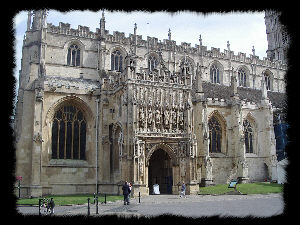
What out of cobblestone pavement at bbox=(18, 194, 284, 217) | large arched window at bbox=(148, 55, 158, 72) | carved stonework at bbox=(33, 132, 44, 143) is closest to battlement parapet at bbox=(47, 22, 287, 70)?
large arched window at bbox=(148, 55, 158, 72)

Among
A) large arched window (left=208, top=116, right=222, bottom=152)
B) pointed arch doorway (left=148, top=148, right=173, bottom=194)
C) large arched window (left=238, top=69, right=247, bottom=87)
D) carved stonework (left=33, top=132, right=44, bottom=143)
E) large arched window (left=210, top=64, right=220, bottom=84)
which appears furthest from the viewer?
large arched window (left=238, top=69, right=247, bottom=87)

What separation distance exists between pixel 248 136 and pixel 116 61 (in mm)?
17145

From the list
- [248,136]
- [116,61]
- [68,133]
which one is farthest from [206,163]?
[116,61]

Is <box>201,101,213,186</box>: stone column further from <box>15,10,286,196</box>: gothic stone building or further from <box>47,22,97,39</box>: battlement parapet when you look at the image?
<box>47,22,97,39</box>: battlement parapet

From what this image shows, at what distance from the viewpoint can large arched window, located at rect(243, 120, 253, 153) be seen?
3747 centimetres

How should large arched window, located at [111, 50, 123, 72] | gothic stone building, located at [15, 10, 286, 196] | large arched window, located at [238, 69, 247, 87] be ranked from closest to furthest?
gothic stone building, located at [15, 10, 286, 196], large arched window, located at [111, 50, 123, 72], large arched window, located at [238, 69, 247, 87]

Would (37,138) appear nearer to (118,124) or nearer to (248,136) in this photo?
(118,124)

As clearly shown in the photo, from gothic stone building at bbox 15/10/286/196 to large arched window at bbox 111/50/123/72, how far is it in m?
0.11

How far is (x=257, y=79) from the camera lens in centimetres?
4909

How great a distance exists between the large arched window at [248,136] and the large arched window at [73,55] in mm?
19836

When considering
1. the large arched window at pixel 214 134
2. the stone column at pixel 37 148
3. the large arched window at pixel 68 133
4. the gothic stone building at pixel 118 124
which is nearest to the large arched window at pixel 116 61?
the gothic stone building at pixel 118 124

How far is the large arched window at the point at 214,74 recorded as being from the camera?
4557 cm

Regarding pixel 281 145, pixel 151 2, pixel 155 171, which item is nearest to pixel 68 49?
pixel 155 171

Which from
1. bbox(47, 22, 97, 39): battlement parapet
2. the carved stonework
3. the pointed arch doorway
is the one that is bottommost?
the pointed arch doorway
